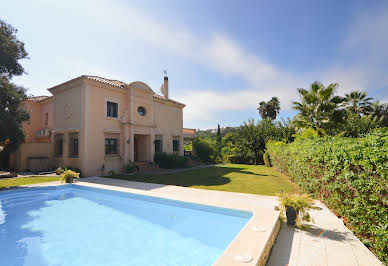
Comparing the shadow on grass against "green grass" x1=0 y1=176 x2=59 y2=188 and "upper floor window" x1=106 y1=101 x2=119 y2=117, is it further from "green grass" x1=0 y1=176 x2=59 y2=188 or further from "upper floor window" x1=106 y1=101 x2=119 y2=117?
"upper floor window" x1=106 y1=101 x2=119 y2=117

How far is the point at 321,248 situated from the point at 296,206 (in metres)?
1.15

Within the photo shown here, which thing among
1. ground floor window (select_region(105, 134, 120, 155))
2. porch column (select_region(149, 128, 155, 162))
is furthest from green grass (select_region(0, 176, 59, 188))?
porch column (select_region(149, 128, 155, 162))

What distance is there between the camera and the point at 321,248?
414cm

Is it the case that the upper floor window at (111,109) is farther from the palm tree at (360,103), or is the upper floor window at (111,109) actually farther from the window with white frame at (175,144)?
the palm tree at (360,103)

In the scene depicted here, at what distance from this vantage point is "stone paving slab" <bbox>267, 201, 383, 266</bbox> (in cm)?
367

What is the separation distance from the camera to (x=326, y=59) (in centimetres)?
1292

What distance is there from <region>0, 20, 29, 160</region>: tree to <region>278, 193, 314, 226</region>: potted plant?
14842 millimetres

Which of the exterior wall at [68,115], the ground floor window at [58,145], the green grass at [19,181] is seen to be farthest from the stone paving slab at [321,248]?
the ground floor window at [58,145]

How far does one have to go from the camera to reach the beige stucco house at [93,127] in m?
15.6

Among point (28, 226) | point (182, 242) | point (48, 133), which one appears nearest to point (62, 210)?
point (28, 226)

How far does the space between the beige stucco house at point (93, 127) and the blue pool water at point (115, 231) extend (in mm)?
6852

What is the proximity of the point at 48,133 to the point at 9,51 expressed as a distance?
9.70 meters

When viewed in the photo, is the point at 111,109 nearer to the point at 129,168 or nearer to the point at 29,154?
the point at 129,168

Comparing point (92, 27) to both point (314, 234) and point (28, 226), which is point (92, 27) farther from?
point (314, 234)
